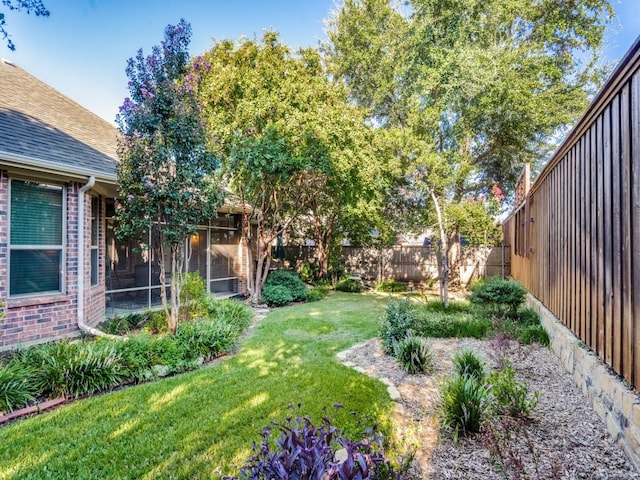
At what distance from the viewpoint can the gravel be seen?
8.09 ft

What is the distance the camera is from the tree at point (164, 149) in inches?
206

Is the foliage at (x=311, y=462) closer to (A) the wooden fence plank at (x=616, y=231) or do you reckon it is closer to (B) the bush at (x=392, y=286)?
(A) the wooden fence plank at (x=616, y=231)

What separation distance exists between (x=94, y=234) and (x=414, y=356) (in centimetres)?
643

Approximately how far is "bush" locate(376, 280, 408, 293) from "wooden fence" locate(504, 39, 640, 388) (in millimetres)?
7970

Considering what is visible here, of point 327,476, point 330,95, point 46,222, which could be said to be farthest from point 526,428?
point 330,95

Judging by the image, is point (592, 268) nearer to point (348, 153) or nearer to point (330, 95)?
point (348, 153)

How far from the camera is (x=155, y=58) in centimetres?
540

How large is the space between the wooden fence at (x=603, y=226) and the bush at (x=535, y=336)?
0.40m

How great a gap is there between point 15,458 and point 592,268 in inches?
217

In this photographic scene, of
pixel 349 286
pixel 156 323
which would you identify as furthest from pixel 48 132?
pixel 349 286

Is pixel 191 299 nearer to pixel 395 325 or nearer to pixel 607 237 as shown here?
pixel 395 325

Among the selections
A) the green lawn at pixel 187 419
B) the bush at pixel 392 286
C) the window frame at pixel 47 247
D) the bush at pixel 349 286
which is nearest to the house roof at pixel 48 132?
the window frame at pixel 47 247

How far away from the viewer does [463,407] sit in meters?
2.96

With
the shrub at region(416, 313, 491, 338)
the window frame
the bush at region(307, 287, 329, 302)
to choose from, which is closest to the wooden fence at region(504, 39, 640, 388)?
the shrub at region(416, 313, 491, 338)
